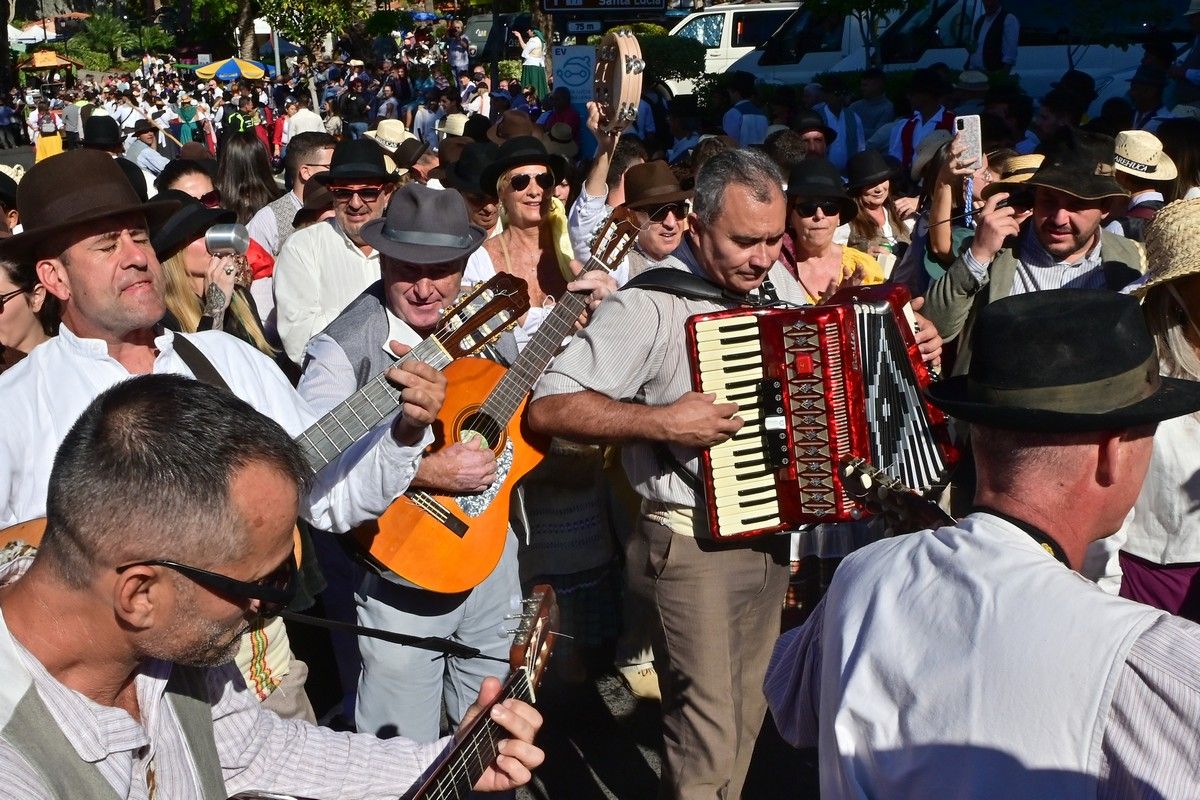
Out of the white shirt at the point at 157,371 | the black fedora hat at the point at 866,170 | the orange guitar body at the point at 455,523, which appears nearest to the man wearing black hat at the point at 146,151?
the black fedora hat at the point at 866,170

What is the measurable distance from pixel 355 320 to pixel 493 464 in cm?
71

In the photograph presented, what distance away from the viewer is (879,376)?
4.15m

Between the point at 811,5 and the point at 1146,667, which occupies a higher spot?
the point at 1146,667

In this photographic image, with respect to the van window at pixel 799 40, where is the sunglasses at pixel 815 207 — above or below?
above

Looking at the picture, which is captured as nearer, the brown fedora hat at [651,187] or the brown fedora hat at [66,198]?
the brown fedora hat at [66,198]

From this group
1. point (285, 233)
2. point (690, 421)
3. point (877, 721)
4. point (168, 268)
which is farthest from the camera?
point (285, 233)

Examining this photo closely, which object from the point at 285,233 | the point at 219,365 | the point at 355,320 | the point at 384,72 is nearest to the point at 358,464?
the point at 219,365

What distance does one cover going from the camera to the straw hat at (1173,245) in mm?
3543

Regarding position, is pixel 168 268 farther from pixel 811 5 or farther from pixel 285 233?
pixel 811 5

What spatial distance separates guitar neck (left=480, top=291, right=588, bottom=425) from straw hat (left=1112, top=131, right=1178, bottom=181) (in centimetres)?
271

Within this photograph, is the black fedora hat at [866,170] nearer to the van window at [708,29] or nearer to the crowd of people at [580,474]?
the crowd of people at [580,474]

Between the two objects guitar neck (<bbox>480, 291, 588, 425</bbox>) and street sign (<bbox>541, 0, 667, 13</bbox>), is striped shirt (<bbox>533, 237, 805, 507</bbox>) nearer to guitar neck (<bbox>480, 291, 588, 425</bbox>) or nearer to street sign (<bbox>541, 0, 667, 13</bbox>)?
guitar neck (<bbox>480, 291, 588, 425</bbox>)

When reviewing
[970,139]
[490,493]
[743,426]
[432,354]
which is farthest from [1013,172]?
[432,354]

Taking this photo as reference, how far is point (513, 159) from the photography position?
628 centimetres
